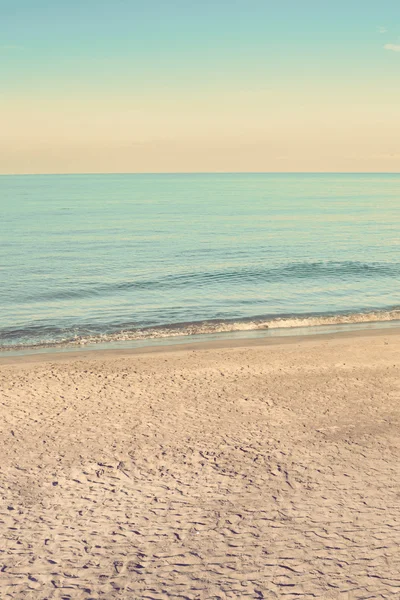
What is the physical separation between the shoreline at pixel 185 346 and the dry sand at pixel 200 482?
169 centimetres

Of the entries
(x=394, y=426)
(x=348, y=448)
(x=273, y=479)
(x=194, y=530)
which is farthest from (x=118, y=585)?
(x=394, y=426)

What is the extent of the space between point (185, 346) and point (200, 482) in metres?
9.09

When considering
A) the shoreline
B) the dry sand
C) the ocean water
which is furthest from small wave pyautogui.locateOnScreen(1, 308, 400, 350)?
the dry sand

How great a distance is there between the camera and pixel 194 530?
745 centimetres

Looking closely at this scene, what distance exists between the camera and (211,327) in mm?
19781

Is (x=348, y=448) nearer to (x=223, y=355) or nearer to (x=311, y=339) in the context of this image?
(x=223, y=355)

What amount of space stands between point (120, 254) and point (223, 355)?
18307 millimetres

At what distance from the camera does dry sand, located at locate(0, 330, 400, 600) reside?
6.57m

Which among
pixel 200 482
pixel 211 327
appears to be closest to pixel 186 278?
pixel 211 327

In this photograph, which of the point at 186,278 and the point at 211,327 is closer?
the point at 211,327

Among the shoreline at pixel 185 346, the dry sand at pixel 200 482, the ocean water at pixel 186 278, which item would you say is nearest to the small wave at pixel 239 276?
the ocean water at pixel 186 278

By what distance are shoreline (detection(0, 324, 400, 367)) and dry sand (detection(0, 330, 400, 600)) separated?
1.69m

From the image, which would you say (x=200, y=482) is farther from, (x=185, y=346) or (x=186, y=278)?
(x=186, y=278)

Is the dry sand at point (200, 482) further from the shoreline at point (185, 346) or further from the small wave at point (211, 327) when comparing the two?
the small wave at point (211, 327)
